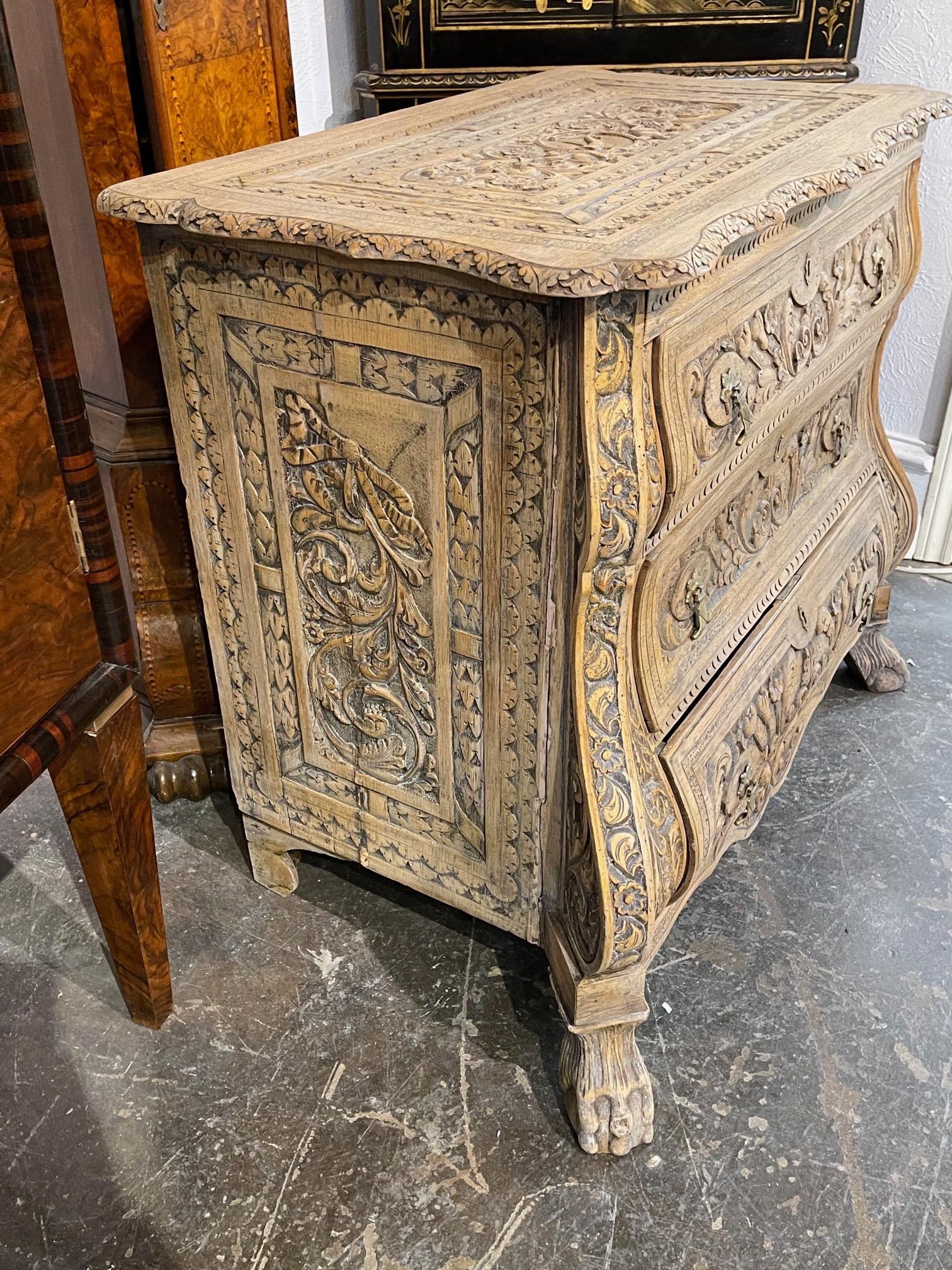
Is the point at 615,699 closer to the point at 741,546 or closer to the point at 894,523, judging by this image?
the point at 741,546

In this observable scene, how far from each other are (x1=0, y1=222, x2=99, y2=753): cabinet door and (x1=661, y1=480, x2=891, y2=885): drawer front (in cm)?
73

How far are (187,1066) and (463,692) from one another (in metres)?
0.66

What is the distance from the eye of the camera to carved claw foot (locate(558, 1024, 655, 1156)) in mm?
1453

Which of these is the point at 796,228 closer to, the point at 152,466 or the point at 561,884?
the point at 561,884

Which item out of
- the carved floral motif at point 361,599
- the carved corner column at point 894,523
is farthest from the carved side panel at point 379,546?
the carved corner column at point 894,523

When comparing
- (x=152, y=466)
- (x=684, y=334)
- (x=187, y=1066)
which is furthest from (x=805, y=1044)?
(x=152, y=466)

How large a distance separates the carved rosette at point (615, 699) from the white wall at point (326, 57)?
1406mm

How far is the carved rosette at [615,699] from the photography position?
3.78 feet

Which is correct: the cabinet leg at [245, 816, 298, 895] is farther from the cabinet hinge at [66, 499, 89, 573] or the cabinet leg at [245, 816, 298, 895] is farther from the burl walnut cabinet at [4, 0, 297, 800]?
the cabinet hinge at [66, 499, 89, 573]

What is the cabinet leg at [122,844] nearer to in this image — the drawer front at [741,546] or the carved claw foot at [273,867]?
the carved claw foot at [273,867]

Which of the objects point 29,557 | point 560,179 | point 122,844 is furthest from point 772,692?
point 29,557

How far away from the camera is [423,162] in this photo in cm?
146

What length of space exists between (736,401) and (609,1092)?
34.1 inches

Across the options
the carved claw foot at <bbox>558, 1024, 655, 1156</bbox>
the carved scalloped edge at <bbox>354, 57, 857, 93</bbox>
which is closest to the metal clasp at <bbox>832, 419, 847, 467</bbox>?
the carved scalloped edge at <bbox>354, 57, 857, 93</bbox>
